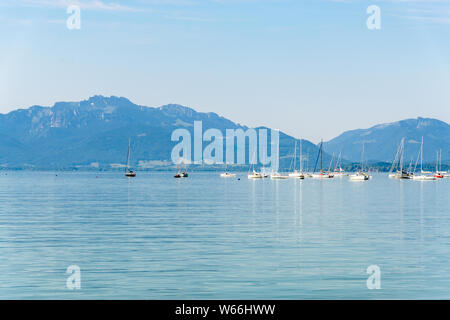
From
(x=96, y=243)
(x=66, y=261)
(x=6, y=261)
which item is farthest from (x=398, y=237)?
(x=6, y=261)

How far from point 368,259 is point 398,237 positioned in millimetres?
11778

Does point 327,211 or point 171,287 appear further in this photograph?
point 327,211

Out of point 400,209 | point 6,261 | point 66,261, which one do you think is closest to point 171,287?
point 66,261

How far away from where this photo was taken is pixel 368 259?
35719mm

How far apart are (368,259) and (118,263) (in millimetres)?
13478

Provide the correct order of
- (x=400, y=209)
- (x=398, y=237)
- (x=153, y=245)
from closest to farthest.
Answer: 1. (x=153, y=245)
2. (x=398, y=237)
3. (x=400, y=209)

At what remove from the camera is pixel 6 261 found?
34625mm

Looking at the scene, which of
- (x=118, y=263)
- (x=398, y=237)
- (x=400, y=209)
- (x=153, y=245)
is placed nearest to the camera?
(x=118, y=263)
